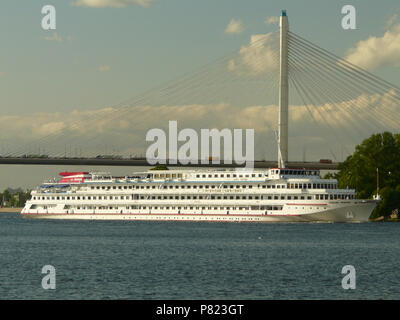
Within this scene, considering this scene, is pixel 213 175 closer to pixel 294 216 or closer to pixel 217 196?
pixel 217 196

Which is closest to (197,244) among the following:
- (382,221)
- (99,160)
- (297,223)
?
(297,223)

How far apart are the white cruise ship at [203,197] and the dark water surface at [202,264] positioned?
40.2 ft

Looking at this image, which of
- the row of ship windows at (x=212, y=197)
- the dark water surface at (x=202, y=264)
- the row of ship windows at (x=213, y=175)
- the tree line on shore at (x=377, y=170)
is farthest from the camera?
the tree line on shore at (x=377, y=170)

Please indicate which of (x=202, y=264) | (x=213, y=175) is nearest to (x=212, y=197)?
(x=213, y=175)

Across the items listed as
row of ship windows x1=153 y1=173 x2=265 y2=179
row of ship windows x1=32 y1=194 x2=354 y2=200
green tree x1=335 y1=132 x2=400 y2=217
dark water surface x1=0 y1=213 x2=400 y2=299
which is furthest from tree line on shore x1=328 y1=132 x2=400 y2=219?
dark water surface x1=0 y1=213 x2=400 y2=299

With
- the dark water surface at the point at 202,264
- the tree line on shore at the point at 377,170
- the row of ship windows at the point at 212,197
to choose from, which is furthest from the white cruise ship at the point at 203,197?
the dark water surface at the point at 202,264

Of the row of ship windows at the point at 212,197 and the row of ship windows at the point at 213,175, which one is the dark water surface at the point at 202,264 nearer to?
the row of ship windows at the point at 212,197

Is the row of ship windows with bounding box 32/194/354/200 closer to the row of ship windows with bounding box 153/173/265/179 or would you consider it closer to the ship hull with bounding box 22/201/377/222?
the ship hull with bounding box 22/201/377/222

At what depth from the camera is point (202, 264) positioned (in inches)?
1698

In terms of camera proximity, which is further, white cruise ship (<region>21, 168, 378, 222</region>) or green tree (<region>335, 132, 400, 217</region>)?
green tree (<region>335, 132, 400, 217</region>)

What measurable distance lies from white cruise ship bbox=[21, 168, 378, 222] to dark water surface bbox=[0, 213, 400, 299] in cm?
1226

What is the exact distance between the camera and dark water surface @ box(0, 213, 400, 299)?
108 feet

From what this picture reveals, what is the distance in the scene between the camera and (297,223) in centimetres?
8319

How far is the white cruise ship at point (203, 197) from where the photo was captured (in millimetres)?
82938
